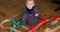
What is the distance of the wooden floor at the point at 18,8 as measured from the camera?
211 centimetres

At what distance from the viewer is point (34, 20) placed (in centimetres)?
195

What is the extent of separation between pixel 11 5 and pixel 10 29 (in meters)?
0.52

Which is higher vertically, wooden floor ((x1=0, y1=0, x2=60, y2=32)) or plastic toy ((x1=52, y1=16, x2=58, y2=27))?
wooden floor ((x1=0, y1=0, x2=60, y2=32))

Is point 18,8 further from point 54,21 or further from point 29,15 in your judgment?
point 54,21

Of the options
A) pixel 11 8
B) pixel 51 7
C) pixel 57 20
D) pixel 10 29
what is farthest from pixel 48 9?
pixel 10 29

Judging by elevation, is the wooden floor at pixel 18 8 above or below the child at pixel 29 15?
above


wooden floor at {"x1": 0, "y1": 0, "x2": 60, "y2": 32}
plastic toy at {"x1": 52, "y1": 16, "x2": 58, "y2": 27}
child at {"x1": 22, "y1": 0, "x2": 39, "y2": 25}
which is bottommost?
plastic toy at {"x1": 52, "y1": 16, "x2": 58, "y2": 27}

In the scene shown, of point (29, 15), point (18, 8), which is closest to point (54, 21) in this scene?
point (29, 15)

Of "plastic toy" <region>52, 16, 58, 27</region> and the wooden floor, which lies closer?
"plastic toy" <region>52, 16, 58, 27</region>

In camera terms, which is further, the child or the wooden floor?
the wooden floor

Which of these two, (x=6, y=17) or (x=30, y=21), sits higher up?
(x=6, y=17)

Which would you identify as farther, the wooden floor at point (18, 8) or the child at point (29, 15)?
the wooden floor at point (18, 8)

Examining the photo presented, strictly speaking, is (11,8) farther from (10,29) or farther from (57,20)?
(57,20)

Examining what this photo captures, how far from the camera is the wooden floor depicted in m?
2.11
